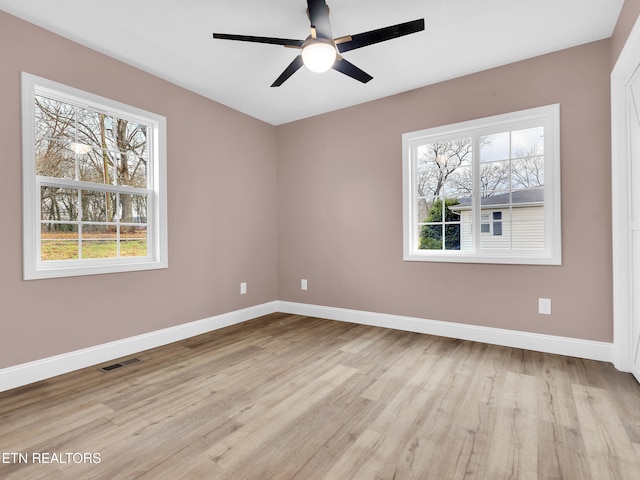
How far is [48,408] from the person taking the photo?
2.04m

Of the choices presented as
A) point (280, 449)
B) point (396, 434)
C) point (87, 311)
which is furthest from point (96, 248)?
point (396, 434)

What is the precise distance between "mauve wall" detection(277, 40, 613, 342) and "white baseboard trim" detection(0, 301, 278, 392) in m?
1.21

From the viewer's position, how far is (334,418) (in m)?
1.91

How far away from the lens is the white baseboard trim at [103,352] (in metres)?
2.34

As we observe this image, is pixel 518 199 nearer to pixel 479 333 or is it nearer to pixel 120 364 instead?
pixel 479 333

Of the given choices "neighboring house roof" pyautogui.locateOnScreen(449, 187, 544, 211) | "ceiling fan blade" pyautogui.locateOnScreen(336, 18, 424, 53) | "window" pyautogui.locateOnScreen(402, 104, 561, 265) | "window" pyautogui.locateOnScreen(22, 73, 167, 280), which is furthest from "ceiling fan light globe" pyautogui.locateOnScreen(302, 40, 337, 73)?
"neighboring house roof" pyautogui.locateOnScreen(449, 187, 544, 211)

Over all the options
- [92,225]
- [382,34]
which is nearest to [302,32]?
[382,34]

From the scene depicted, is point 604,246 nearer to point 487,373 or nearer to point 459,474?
point 487,373

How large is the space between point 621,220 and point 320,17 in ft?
8.67

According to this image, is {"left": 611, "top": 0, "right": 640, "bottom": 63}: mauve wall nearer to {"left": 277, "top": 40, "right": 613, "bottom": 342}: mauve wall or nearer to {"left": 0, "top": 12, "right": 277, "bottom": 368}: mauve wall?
{"left": 277, "top": 40, "right": 613, "bottom": 342}: mauve wall

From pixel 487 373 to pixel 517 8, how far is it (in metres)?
2.67

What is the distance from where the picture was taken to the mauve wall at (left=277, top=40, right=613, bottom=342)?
9.03 feet

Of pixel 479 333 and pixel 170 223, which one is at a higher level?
pixel 170 223

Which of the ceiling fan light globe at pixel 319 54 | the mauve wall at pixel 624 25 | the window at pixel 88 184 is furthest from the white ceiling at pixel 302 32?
the window at pixel 88 184
